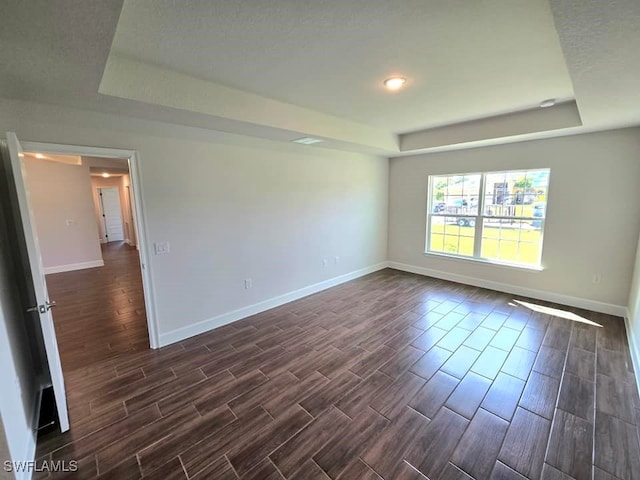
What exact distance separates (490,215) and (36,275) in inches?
223

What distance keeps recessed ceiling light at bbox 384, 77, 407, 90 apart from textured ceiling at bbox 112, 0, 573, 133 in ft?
0.21

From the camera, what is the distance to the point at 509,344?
10.1ft

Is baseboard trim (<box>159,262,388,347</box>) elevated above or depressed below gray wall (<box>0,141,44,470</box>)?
below

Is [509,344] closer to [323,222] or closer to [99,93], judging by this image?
[323,222]

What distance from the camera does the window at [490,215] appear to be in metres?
4.29

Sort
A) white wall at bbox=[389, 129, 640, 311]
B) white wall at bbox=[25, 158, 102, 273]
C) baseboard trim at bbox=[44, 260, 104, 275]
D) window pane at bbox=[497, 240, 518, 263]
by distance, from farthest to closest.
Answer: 1. baseboard trim at bbox=[44, 260, 104, 275]
2. white wall at bbox=[25, 158, 102, 273]
3. window pane at bbox=[497, 240, 518, 263]
4. white wall at bbox=[389, 129, 640, 311]

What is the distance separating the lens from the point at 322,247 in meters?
4.82

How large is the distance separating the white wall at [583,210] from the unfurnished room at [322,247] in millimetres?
26

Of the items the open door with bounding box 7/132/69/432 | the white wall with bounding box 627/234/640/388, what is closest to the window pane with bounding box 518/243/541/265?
the white wall with bounding box 627/234/640/388

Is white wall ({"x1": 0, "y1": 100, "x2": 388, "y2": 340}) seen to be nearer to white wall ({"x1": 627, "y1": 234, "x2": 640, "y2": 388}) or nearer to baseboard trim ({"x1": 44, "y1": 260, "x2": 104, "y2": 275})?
white wall ({"x1": 627, "y1": 234, "x2": 640, "y2": 388})

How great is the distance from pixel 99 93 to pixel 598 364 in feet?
16.3

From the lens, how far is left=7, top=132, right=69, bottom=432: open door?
6.06 feet

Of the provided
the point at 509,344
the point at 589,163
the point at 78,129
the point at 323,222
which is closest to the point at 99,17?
the point at 78,129

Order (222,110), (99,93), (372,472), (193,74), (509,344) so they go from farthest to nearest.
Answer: (509,344)
(222,110)
(193,74)
(99,93)
(372,472)
